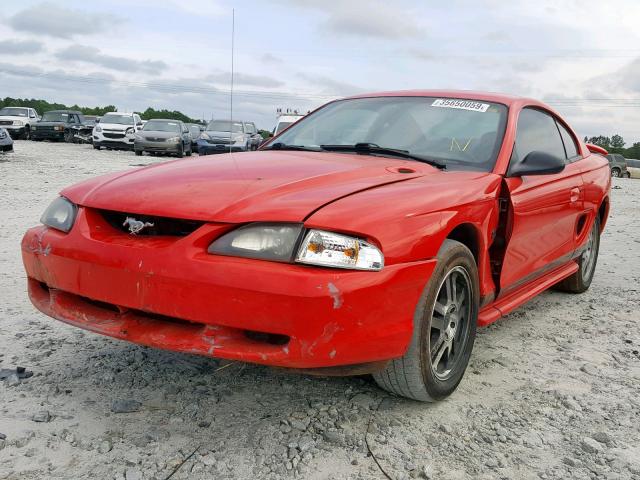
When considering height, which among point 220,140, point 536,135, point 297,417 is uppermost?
point 536,135

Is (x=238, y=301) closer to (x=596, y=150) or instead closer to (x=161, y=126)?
(x=596, y=150)

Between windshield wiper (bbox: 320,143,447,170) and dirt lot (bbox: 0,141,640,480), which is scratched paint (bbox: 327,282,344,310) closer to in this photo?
dirt lot (bbox: 0,141,640,480)

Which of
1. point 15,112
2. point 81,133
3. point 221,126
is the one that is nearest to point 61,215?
point 221,126

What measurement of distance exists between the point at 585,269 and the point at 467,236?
2.48m

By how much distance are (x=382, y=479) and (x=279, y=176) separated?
4.12 ft

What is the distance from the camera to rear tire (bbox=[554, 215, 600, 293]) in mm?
4812

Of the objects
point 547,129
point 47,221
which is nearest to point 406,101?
point 547,129

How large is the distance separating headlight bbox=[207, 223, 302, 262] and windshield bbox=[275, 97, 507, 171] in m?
1.27

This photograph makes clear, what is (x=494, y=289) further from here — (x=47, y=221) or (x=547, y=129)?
(x=47, y=221)

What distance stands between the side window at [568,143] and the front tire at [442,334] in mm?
2051

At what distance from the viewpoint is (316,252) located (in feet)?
7.06

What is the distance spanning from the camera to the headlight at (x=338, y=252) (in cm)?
214

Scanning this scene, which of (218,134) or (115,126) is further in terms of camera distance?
(115,126)

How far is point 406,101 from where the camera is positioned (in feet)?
12.1
